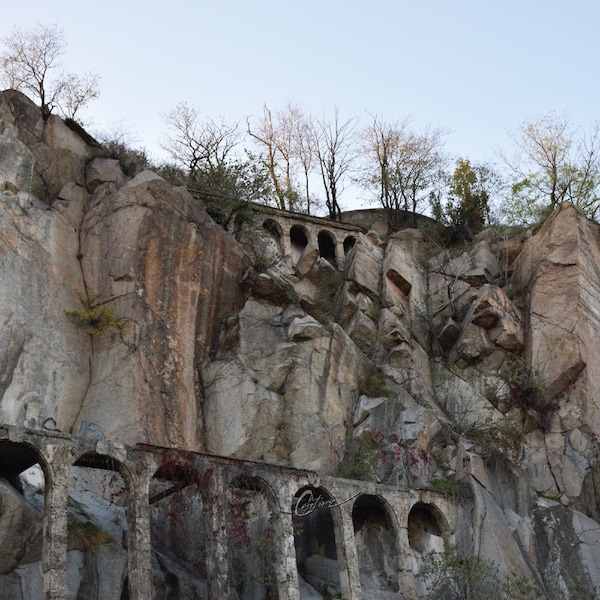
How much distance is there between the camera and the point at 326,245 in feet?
145

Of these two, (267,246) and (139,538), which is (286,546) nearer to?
(139,538)

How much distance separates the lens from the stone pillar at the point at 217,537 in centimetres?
2355

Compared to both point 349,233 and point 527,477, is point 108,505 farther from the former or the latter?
point 349,233

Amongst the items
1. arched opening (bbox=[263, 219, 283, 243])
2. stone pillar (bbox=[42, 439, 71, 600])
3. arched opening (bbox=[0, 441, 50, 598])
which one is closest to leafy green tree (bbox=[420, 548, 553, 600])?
stone pillar (bbox=[42, 439, 71, 600])

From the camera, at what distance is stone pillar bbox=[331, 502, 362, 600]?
25781 mm

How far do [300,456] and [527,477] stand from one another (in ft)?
26.7

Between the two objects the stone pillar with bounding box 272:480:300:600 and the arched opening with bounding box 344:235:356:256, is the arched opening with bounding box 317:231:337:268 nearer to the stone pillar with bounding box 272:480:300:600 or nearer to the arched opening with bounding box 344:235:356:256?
the arched opening with bounding box 344:235:356:256

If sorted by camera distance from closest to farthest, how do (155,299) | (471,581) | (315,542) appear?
(471,581) → (315,542) → (155,299)

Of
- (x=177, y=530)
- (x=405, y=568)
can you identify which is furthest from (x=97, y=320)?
(x=405, y=568)

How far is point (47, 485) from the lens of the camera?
21.8 m

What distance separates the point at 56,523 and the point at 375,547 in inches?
440

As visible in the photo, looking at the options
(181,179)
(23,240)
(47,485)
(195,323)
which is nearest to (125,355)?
(195,323)

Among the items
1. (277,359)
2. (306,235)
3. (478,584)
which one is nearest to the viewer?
(478,584)

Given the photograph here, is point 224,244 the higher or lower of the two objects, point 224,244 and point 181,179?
the lower
